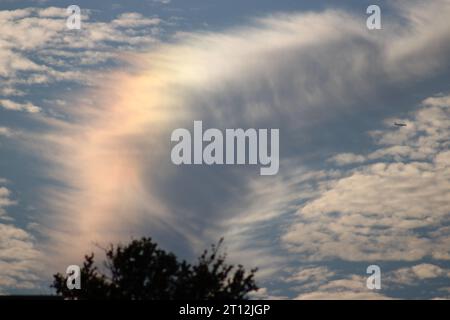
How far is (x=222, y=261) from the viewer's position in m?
49.8

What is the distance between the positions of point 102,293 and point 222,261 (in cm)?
939
